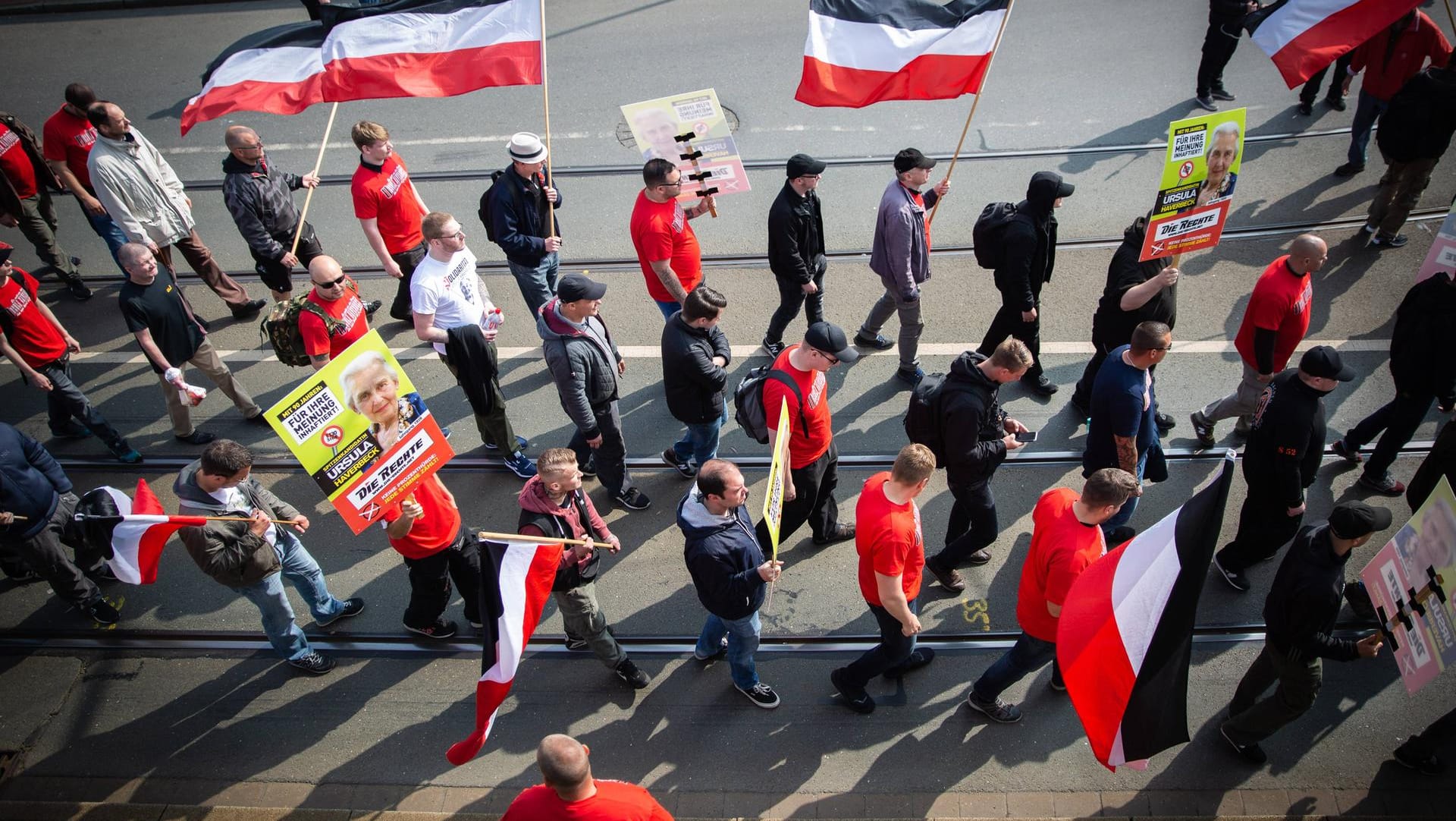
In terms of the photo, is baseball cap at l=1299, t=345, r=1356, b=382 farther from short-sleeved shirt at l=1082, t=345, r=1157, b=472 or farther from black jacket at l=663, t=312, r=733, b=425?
black jacket at l=663, t=312, r=733, b=425

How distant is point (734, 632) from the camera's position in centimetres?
517

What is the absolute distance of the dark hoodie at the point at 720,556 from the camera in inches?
186

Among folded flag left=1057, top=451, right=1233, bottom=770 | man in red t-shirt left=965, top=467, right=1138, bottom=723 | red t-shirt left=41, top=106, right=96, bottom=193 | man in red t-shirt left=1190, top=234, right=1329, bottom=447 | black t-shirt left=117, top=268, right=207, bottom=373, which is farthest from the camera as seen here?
red t-shirt left=41, top=106, right=96, bottom=193

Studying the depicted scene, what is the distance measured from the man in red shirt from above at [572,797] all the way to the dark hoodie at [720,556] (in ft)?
3.86

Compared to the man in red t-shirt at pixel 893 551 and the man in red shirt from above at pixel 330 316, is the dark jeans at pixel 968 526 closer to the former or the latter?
the man in red t-shirt at pixel 893 551

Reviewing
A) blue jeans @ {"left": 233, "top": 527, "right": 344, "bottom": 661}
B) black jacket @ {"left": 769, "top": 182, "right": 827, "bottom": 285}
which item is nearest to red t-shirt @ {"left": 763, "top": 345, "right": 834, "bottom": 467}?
black jacket @ {"left": 769, "top": 182, "right": 827, "bottom": 285}

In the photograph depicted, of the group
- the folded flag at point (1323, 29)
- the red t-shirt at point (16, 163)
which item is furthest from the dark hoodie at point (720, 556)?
the red t-shirt at point (16, 163)

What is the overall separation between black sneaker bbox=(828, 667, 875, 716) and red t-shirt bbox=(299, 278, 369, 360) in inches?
154

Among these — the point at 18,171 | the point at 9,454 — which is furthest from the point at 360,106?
the point at 9,454

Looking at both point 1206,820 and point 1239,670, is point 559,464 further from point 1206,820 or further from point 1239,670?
point 1239,670

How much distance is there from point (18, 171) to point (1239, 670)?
1072cm

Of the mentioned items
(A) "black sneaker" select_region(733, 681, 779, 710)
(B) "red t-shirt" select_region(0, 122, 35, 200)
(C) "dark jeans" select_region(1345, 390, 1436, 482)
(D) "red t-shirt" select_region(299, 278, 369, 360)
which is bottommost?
(A) "black sneaker" select_region(733, 681, 779, 710)

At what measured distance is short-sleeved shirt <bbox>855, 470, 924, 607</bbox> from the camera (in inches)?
184

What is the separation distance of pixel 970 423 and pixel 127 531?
478 centimetres
